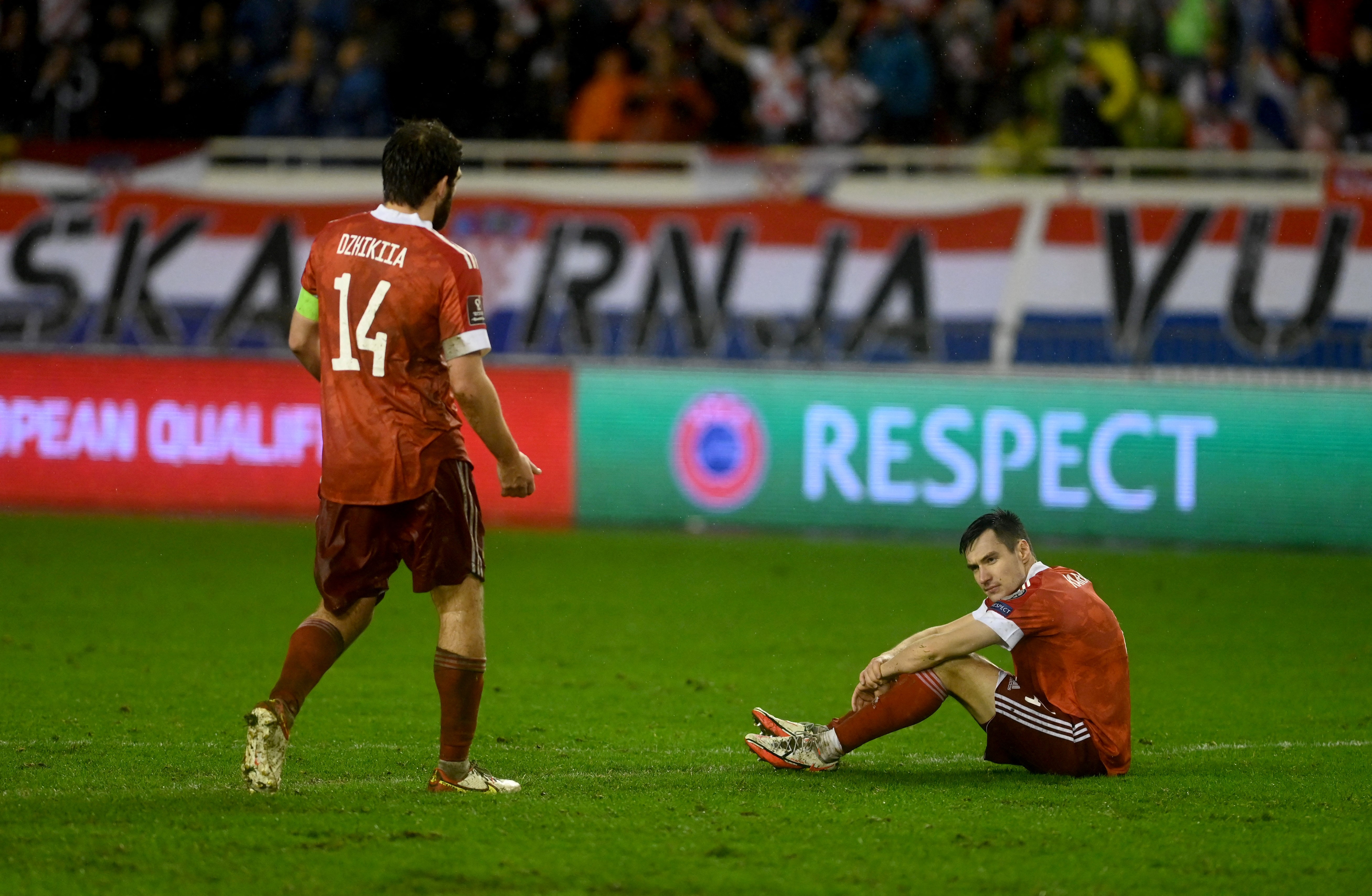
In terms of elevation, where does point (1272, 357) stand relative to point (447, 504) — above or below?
above

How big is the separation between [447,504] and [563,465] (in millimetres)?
8421

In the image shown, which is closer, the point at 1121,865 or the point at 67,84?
the point at 1121,865

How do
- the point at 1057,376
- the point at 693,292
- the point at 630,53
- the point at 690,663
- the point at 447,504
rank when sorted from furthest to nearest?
the point at 630,53
the point at 693,292
the point at 1057,376
the point at 690,663
the point at 447,504

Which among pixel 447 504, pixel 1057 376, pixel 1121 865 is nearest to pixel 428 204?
pixel 447 504

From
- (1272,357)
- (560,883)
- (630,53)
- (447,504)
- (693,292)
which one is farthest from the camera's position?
(630,53)

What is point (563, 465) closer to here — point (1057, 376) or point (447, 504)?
point (1057, 376)

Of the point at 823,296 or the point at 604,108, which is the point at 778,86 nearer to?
the point at 604,108

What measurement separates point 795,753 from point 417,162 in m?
2.41

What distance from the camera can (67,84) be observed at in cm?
1795

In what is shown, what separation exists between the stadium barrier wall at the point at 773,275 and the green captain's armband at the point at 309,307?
9474 mm

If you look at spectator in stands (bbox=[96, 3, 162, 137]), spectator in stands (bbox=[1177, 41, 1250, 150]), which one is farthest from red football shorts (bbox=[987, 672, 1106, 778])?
spectator in stands (bbox=[96, 3, 162, 137])

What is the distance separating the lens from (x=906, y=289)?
15914 mm

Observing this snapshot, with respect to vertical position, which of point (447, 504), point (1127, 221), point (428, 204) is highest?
point (1127, 221)

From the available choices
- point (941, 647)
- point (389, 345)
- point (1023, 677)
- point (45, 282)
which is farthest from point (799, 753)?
point (45, 282)
